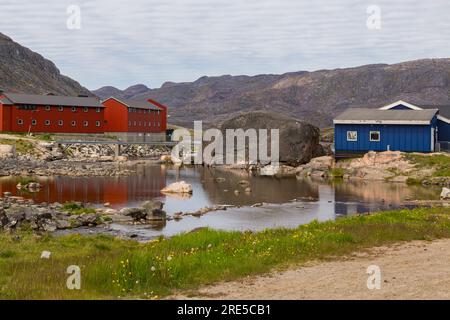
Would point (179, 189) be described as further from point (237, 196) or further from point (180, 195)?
point (237, 196)

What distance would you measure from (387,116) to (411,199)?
2283 centimetres

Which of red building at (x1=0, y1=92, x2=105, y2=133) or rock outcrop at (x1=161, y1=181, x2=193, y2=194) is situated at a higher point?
red building at (x1=0, y1=92, x2=105, y2=133)

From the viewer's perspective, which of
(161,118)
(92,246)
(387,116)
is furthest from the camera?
(161,118)

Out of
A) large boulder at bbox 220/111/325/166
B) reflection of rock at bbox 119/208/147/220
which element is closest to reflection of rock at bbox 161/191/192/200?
reflection of rock at bbox 119/208/147/220

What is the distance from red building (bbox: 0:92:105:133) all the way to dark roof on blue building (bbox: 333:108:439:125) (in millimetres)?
43490

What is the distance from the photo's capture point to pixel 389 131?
198 ft

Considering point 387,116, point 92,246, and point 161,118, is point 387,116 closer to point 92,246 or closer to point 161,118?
point 92,246

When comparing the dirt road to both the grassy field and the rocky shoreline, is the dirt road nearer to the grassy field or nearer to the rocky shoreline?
the grassy field

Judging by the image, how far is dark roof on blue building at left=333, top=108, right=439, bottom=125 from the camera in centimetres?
5929

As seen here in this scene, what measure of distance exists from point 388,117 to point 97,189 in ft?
107

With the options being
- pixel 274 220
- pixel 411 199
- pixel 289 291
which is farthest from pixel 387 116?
pixel 289 291

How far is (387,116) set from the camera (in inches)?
2434

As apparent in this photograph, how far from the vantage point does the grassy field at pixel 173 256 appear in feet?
38.5

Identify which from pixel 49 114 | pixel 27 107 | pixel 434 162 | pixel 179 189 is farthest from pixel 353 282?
pixel 49 114
